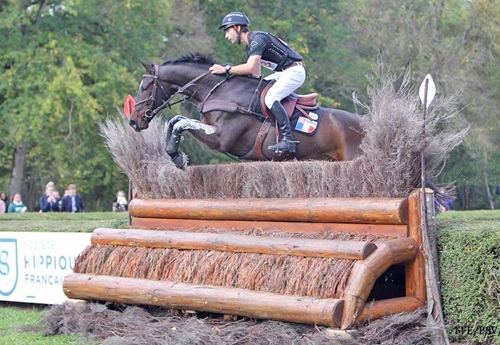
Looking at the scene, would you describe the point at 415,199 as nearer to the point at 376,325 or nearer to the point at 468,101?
the point at 376,325

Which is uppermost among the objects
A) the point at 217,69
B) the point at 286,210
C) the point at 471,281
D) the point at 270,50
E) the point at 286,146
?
the point at 270,50

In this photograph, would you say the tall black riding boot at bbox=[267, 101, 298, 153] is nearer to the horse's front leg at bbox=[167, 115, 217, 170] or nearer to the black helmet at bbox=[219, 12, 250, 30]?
the horse's front leg at bbox=[167, 115, 217, 170]

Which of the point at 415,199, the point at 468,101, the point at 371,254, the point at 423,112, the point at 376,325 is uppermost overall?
the point at 468,101

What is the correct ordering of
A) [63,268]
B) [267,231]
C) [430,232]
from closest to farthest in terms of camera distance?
[430,232] < [267,231] < [63,268]

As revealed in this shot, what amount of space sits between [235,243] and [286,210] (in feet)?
1.99

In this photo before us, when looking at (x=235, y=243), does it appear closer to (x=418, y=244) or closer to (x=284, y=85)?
(x=418, y=244)

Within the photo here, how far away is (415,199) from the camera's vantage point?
24.8ft

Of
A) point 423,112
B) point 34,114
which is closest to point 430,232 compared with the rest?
point 423,112

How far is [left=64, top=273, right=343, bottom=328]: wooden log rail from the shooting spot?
6.99 metres

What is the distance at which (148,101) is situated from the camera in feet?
32.7

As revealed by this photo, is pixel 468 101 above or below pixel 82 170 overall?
above

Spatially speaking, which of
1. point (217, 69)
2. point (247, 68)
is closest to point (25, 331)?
point (217, 69)

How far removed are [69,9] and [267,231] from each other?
19623mm

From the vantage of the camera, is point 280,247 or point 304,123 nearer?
point 280,247
